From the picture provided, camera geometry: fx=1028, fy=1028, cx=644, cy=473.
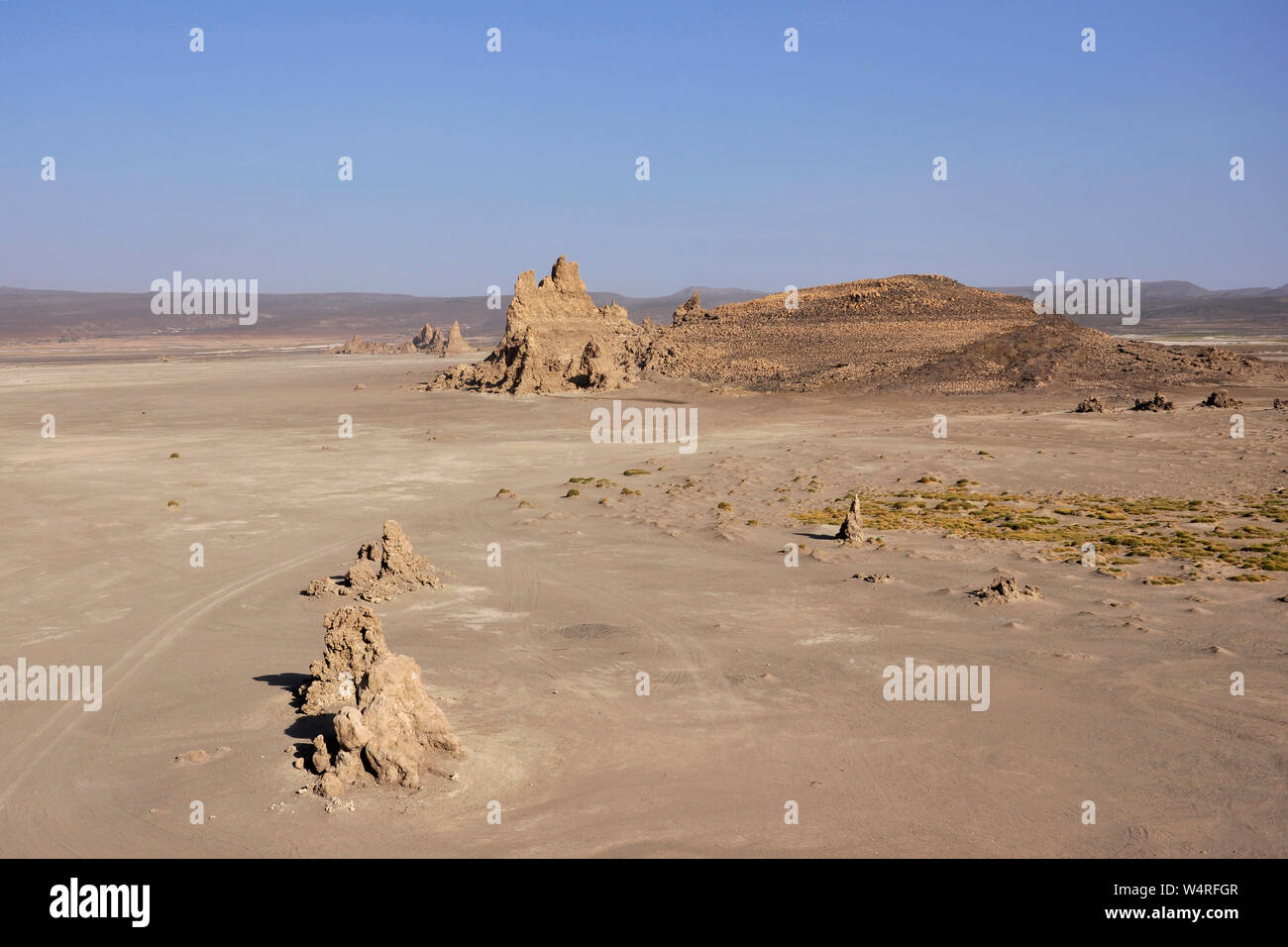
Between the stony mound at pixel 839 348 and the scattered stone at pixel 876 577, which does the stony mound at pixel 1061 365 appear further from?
the scattered stone at pixel 876 577

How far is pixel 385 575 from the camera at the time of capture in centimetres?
1739

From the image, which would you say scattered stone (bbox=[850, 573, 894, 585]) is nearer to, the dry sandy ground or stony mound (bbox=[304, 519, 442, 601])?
the dry sandy ground

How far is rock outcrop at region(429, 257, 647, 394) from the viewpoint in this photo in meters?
55.8

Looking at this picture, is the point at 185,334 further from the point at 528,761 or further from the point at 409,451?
the point at 528,761

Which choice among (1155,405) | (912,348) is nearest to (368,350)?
(912,348)

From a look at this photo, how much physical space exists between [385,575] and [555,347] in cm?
4320

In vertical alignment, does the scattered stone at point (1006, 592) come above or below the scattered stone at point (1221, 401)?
below

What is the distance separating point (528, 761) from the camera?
10.7m

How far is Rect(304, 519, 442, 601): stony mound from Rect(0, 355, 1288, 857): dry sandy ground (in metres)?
0.43

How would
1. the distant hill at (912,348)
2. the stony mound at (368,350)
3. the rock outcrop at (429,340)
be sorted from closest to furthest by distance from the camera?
the distant hill at (912,348) < the rock outcrop at (429,340) < the stony mound at (368,350)

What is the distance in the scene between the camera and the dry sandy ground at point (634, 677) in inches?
369

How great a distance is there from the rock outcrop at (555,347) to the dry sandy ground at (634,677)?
26.8m

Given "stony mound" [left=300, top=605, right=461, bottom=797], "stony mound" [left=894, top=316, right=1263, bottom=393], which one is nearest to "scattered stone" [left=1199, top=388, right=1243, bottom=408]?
"stony mound" [left=894, top=316, right=1263, bottom=393]

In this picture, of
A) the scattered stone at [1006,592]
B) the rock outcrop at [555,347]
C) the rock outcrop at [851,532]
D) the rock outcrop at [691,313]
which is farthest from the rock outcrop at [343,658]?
the rock outcrop at [691,313]
